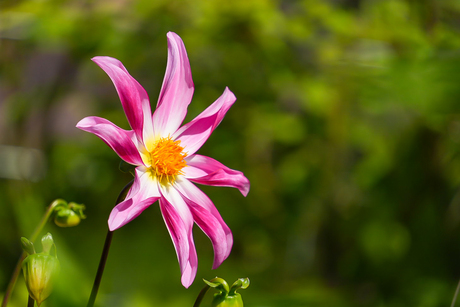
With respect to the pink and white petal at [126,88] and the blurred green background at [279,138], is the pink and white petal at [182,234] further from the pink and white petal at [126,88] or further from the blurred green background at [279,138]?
the blurred green background at [279,138]

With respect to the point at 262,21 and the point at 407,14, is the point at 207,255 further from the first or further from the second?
the point at 407,14

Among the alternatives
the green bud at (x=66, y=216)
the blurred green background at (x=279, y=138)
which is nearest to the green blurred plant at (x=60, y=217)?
the green bud at (x=66, y=216)

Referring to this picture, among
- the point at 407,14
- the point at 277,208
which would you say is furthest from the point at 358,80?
the point at 277,208

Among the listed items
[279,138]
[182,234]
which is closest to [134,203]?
[182,234]

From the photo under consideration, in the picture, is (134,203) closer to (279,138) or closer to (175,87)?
(175,87)

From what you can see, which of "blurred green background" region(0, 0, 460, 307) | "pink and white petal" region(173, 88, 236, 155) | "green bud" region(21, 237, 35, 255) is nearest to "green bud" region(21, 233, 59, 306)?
"green bud" region(21, 237, 35, 255)

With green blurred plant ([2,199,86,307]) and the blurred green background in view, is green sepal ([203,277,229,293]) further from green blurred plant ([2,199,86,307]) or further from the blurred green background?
the blurred green background

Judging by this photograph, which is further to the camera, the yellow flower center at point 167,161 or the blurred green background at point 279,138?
the blurred green background at point 279,138
